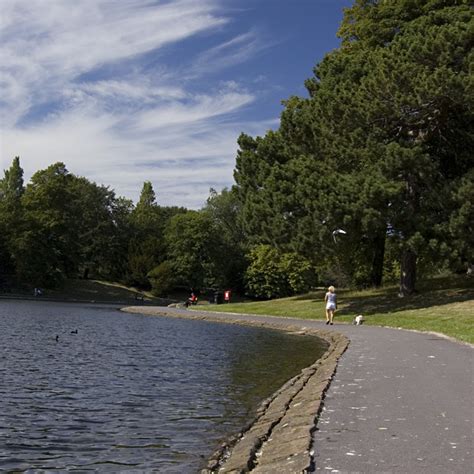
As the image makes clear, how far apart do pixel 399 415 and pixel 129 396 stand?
5872mm

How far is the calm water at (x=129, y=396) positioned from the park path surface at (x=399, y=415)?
1.84m

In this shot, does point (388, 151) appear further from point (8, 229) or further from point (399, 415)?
point (8, 229)

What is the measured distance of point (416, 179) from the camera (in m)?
31.7

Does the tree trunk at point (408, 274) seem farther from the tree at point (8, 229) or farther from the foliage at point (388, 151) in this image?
the tree at point (8, 229)

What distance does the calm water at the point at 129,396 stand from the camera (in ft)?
26.9

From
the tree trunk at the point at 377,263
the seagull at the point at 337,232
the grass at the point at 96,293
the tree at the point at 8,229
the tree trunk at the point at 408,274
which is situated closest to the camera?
the seagull at the point at 337,232

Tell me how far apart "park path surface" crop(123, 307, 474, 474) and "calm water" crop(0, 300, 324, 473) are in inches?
72.4

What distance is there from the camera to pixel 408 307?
107 feet

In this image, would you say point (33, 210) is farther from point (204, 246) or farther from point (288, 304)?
point (288, 304)

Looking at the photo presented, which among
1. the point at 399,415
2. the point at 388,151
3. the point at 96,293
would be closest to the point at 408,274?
the point at 388,151

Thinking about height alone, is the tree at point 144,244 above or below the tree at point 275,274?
above

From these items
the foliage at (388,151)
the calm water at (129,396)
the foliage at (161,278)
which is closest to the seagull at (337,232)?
the foliage at (388,151)

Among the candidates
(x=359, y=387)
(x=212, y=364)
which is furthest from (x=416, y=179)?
(x=359, y=387)

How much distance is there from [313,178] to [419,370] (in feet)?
63.8
